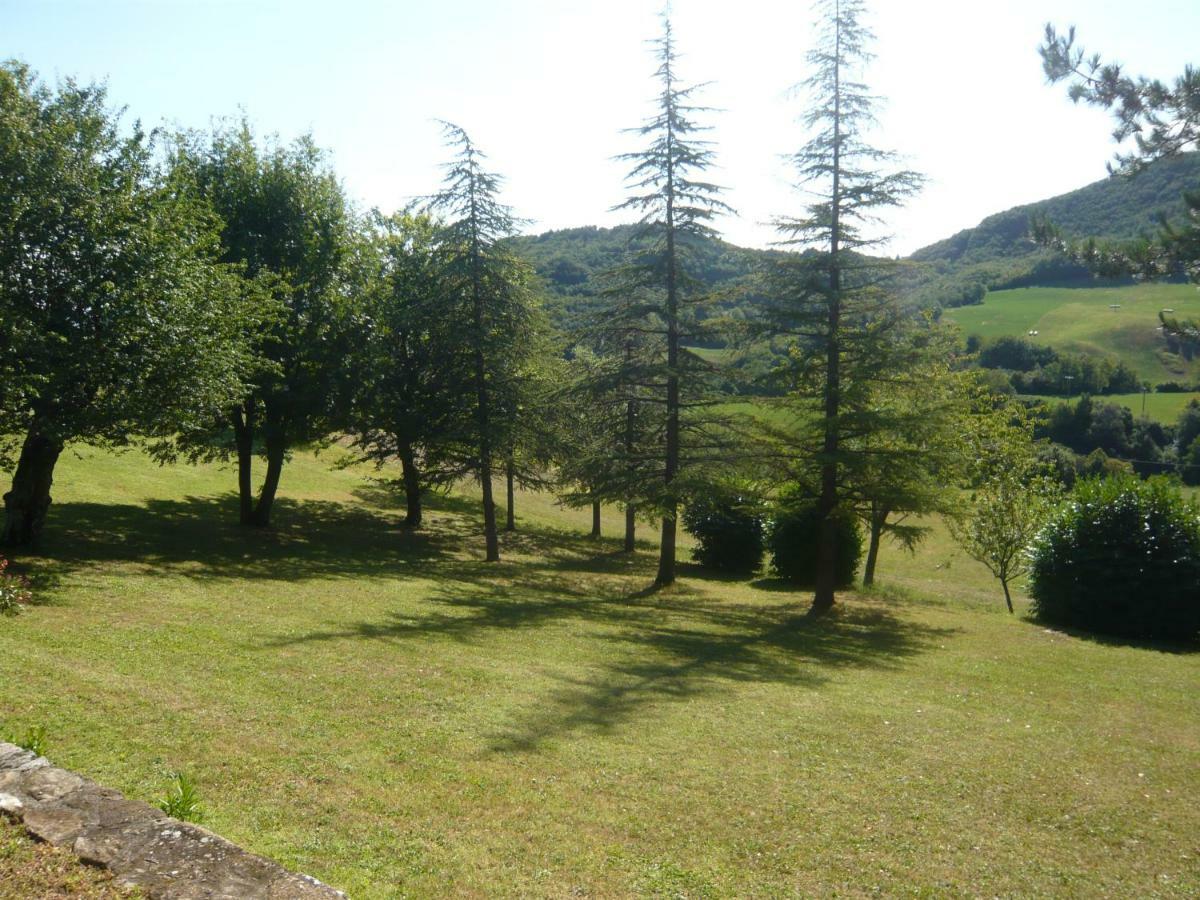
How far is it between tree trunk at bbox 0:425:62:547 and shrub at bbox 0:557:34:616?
3988 millimetres

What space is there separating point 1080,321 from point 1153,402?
23.3 metres

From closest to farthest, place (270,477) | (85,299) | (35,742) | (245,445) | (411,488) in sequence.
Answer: (35,742), (85,299), (245,445), (270,477), (411,488)

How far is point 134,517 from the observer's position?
71.2ft

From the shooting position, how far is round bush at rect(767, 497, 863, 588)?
2666 centimetres

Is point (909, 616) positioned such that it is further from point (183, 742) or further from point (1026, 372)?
point (1026, 372)

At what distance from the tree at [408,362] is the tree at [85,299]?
311 inches

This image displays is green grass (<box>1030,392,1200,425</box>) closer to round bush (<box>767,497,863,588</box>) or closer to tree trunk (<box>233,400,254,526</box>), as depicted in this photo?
round bush (<box>767,497,863,588</box>)

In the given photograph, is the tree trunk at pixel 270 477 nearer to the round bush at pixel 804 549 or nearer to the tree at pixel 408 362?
the tree at pixel 408 362

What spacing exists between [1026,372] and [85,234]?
85.8 m

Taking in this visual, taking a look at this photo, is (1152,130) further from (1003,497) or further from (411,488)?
(411,488)

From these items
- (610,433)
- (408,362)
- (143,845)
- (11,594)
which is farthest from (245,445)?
(143,845)

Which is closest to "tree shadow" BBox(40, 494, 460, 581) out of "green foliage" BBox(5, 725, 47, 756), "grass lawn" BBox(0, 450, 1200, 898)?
"grass lawn" BBox(0, 450, 1200, 898)

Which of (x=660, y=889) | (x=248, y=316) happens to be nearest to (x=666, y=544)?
(x=248, y=316)

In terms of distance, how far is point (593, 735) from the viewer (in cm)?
877
